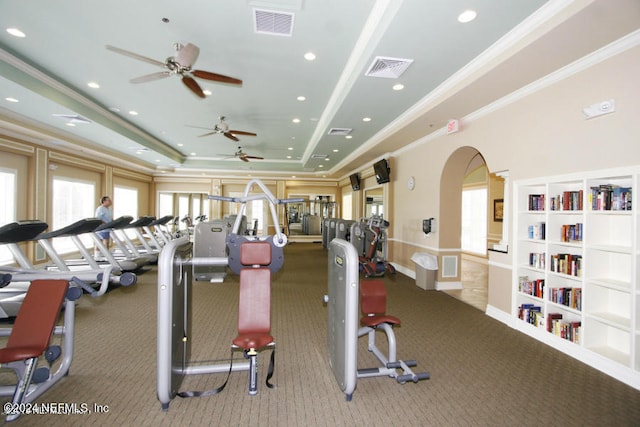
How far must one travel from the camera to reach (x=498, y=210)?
811 centimetres

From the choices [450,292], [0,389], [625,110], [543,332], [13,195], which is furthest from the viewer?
[13,195]

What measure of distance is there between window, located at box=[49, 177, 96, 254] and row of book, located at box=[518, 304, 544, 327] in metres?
9.47

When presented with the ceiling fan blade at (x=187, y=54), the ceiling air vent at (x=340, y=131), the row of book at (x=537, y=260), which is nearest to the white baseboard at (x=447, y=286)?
the row of book at (x=537, y=260)

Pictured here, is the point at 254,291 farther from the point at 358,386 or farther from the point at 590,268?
the point at 590,268

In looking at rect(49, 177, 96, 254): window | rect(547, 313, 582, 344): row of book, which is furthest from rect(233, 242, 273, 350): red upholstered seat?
rect(49, 177, 96, 254): window

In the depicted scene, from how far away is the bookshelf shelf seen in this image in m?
2.53

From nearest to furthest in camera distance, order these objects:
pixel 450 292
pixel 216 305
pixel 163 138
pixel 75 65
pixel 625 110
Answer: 1. pixel 625 110
2. pixel 75 65
3. pixel 216 305
4. pixel 450 292
5. pixel 163 138

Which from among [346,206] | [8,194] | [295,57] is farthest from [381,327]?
[346,206]

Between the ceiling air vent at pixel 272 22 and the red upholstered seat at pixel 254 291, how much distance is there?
2194mm

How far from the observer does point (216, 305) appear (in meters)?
4.49

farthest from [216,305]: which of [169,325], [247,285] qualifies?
[169,325]

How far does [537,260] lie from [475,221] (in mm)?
6173

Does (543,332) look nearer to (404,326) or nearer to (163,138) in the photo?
(404,326)

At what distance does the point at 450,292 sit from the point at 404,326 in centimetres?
205
